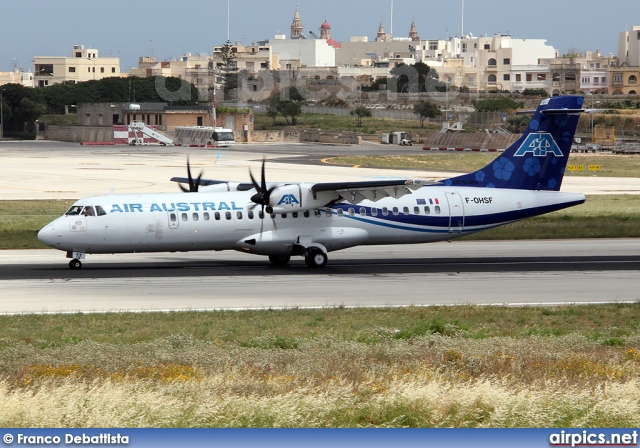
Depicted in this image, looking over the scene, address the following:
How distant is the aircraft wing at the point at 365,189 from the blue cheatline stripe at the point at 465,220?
1.04 m

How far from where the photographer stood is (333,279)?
31.9 m

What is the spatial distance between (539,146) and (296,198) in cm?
1043

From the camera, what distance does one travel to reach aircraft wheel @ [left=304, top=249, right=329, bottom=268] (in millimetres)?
34250

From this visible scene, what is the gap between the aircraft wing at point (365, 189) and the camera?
108 feet

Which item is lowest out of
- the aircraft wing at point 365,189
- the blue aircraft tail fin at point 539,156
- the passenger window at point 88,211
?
the passenger window at point 88,211

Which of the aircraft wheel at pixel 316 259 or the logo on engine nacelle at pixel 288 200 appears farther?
the aircraft wheel at pixel 316 259

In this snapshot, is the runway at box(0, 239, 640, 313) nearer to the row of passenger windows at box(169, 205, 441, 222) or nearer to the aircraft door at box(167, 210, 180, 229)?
the aircraft door at box(167, 210, 180, 229)

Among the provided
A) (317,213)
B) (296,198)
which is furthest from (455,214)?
(296,198)

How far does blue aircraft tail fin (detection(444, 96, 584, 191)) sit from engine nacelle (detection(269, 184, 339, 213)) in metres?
5.72

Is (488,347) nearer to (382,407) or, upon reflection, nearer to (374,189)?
(382,407)

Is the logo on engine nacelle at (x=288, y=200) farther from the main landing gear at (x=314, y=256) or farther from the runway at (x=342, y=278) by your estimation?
the runway at (x=342, y=278)

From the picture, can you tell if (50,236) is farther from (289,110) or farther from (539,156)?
(289,110)

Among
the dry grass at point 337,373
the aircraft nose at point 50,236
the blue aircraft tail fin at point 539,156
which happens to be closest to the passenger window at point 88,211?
the aircraft nose at point 50,236

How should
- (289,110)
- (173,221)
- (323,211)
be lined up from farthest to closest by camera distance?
(289,110)
(323,211)
(173,221)
